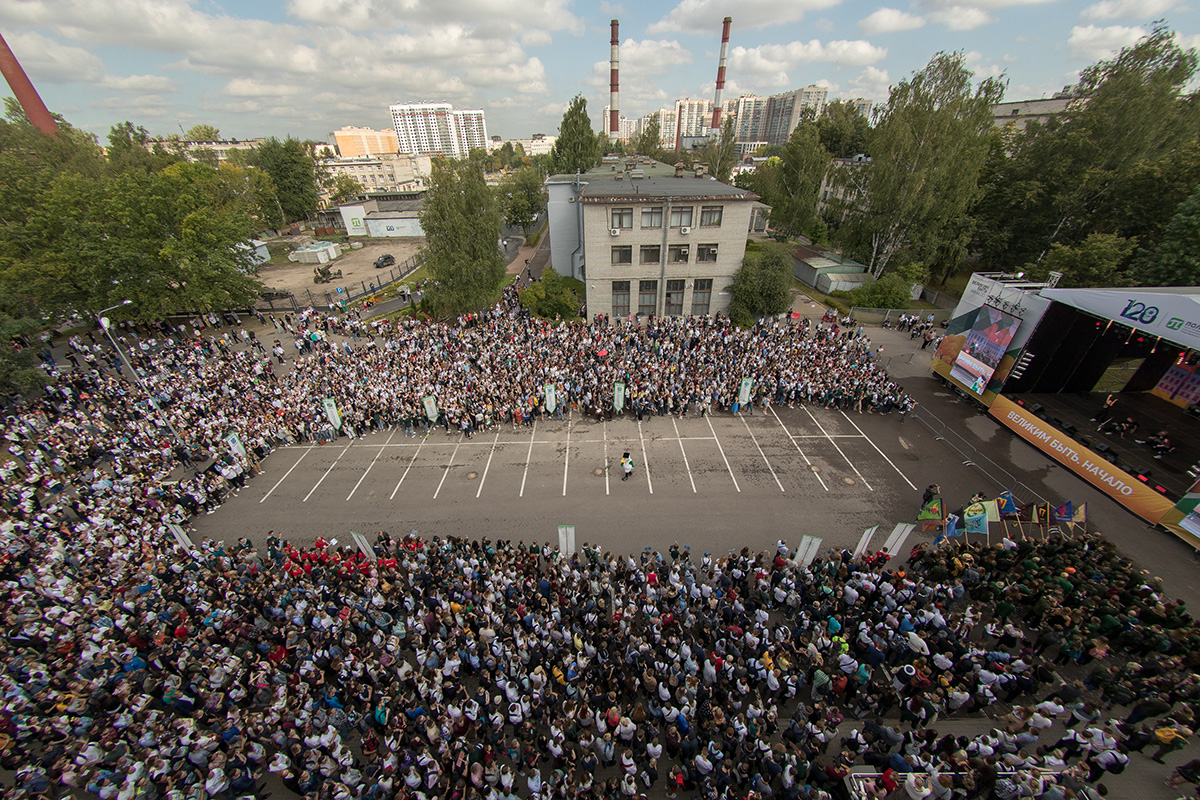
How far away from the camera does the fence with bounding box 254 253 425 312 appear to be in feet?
118

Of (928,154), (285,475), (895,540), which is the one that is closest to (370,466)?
(285,475)

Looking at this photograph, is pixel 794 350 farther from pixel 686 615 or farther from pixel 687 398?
pixel 686 615

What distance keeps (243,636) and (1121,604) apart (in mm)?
21024

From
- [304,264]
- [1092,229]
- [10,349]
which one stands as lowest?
[304,264]

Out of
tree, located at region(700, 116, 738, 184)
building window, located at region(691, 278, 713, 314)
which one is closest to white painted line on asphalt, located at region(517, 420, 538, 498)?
building window, located at region(691, 278, 713, 314)

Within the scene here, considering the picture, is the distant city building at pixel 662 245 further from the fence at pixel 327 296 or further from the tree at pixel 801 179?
the tree at pixel 801 179

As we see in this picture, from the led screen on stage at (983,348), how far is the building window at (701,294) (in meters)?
14.5

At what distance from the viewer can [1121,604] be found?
10367 mm

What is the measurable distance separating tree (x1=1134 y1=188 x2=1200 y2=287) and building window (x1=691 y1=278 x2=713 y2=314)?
855 inches

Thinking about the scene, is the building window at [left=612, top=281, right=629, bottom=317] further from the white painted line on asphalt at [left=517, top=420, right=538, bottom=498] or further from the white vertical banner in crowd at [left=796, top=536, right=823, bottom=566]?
the white vertical banner in crowd at [left=796, top=536, right=823, bottom=566]

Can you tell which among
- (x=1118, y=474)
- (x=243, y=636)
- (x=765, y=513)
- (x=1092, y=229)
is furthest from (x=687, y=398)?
(x=1092, y=229)

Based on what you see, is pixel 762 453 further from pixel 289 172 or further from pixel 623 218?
pixel 289 172

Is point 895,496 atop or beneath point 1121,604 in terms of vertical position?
beneath

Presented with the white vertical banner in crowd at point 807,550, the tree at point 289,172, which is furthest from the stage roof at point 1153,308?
the tree at point 289,172
